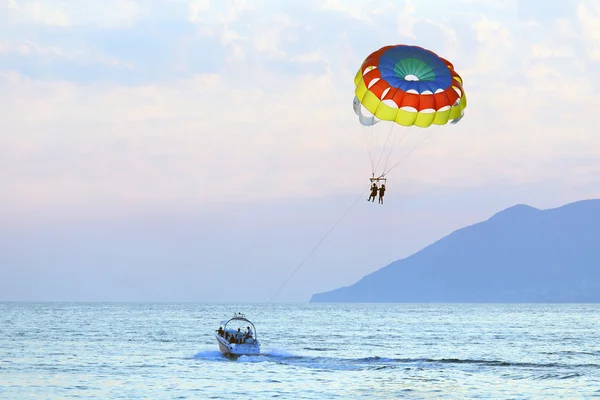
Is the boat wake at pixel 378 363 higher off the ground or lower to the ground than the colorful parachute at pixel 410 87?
lower

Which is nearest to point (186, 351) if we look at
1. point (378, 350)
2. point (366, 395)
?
point (378, 350)

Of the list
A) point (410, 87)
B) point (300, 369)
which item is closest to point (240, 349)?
point (300, 369)

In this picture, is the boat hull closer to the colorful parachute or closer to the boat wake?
the boat wake

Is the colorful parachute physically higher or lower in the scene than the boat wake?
higher

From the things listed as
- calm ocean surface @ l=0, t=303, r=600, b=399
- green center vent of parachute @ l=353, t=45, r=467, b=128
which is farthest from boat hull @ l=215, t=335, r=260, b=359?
green center vent of parachute @ l=353, t=45, r=467, b=128

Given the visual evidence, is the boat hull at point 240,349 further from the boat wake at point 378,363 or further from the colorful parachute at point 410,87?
the colorful parachute at point 410,87

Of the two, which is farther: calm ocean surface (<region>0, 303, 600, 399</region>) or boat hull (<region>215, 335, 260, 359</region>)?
boat hull (<region>215, 335, 260, 359</region>)

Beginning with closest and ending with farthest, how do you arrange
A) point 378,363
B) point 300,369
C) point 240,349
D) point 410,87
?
point 410,87 < point 300,369 < point 378,363 < point 240,349

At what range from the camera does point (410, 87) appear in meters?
41.1

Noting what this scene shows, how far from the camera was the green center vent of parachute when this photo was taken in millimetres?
41125

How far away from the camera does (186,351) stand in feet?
207

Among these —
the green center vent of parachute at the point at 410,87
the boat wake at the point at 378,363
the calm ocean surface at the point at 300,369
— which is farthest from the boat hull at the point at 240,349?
the green center vent of parachute at the point at 410,87

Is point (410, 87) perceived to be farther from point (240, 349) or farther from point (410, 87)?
point (240, 349)

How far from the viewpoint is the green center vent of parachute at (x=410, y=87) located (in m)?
41.1
